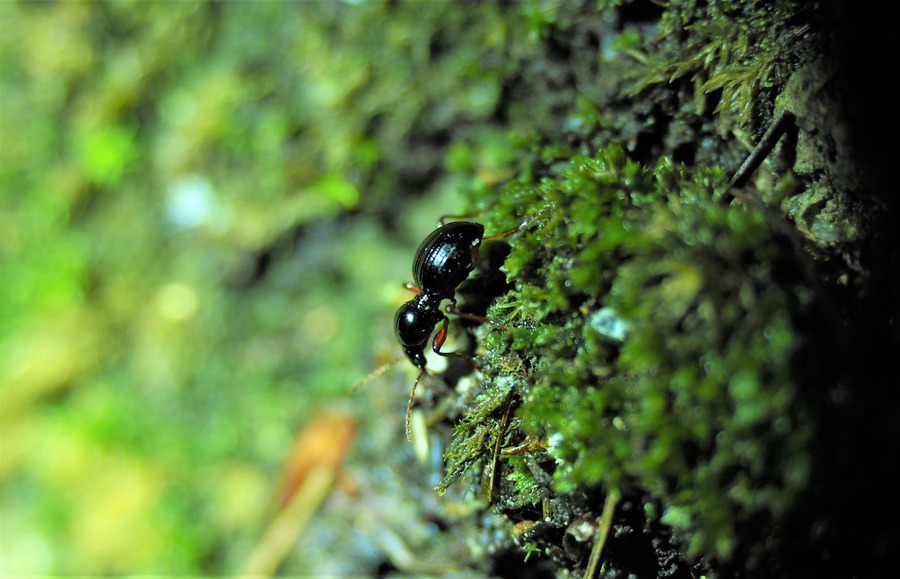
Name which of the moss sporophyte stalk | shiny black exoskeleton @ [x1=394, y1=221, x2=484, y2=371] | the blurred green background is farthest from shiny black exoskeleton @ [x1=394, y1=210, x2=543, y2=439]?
the blurred green background

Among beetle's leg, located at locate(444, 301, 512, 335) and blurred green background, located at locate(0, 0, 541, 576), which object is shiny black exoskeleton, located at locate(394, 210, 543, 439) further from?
blurred green background, located at locate(0, 0, 541, 576)

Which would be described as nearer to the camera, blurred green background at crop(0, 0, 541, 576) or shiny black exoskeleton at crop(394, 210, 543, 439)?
shiny black exoskeleton at crop(394, 210, 543, 439)

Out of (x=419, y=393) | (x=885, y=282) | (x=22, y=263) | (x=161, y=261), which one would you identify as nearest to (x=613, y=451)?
(x=885, y=282)

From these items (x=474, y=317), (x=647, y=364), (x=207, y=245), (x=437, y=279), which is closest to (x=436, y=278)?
(x=437, y=279)

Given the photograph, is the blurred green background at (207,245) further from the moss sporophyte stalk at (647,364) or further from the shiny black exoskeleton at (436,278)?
the moss sporophyte stalk at (647,364)

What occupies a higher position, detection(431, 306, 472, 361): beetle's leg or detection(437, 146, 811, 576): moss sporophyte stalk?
detection(431, 306, 472, 361): beetle's leg

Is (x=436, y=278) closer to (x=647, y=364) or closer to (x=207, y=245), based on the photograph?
(x=647, y=364)
